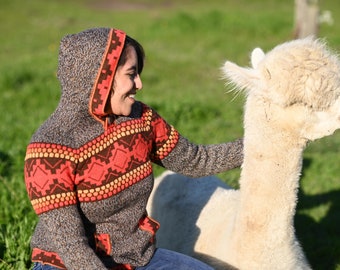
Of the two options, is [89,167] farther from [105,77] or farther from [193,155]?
[193,155]

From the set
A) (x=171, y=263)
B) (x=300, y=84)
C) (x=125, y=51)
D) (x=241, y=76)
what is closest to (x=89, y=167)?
(x=125, y=51)

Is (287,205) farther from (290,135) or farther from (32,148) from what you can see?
(32,148)

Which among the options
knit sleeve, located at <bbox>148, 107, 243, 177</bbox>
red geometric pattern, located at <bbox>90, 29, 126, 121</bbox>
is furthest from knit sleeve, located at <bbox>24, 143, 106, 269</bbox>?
knit sleeve, located at <bbox>148, 107, 243, 177</bbox>

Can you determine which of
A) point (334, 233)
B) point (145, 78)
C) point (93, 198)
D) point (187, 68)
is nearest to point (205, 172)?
point (93, 198)

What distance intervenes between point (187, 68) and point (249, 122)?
30.8 ft

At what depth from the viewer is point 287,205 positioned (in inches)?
131

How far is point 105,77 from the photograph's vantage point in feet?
9.91

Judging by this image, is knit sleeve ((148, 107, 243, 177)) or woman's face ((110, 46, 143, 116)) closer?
woman's face ((110, 46, 143, 116))

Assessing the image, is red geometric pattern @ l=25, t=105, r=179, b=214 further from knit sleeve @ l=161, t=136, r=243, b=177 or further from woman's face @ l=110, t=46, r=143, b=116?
knit sleeve @ l=161, t=136, r=243, b=177

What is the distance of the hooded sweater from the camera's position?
295 centimetres

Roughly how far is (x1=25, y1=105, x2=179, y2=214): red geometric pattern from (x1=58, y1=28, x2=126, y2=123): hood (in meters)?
0.19

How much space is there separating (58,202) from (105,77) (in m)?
0.61

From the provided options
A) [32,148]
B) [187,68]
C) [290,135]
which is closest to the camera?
[32,148]

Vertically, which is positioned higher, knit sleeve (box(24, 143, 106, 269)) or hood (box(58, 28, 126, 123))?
hood (box(58, 28, 126, 123))
